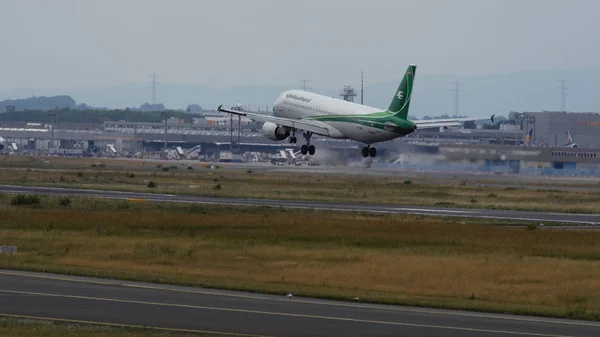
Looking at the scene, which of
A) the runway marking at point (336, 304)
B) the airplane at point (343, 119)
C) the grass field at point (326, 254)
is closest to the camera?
the runway marking at point (336, 304)

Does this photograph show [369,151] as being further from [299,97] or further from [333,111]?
[299,97]

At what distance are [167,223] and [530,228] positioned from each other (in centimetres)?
2139

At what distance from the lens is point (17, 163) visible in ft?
516

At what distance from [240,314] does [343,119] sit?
63.6 meters

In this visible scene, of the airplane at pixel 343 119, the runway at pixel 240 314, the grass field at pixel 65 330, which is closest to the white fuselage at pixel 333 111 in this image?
the airplane at pixel 343 119

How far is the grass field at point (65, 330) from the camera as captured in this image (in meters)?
30.8

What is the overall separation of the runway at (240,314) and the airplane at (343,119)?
53.7m

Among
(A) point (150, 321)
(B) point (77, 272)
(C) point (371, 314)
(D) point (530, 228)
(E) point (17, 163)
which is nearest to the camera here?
(A) point (150, 321)

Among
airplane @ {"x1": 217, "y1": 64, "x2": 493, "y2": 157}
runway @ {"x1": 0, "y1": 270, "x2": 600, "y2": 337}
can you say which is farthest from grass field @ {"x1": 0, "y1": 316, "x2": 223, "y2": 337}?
airplane @ {"x1": 217, "y1": 64, "x2": 493, "y2": 157}

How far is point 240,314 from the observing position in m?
35.3

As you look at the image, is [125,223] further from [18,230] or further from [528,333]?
[528,333]

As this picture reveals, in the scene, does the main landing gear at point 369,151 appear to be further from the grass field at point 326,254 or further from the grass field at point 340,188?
the grass field at point 326,254

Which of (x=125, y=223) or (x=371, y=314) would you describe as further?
(x=125, y=223)

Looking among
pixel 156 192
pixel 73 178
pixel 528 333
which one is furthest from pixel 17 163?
pixel 528 333
